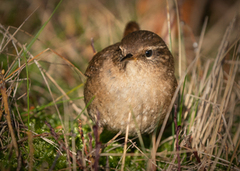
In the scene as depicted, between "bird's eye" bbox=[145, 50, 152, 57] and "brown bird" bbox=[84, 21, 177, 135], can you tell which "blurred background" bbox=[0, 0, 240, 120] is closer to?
"brown bird" bbox=[84, 21, 177, 135]

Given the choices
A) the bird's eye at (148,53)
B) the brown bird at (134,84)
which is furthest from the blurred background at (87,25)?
the bird's eye at (148,53)

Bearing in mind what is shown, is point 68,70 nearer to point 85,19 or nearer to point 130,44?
point 85,19

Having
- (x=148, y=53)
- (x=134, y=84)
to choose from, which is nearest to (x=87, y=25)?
(x=148, y=53)

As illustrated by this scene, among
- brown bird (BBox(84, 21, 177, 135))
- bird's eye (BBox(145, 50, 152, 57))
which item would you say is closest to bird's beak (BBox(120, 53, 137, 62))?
brown bird (BBox(84, 21, 177, 135))

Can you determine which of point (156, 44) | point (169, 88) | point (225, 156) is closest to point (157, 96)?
point (169, 88)

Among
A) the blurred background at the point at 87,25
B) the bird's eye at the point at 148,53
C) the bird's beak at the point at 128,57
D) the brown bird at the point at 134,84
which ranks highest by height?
the blurred background at the point at 87,25

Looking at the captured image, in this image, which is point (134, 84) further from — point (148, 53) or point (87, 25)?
point (87, 25)

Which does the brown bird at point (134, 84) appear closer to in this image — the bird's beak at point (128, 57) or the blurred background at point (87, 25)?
the bird's beak at point (128, 57)

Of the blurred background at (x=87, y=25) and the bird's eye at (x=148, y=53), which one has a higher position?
the blurred background at (x=87, y=25)
